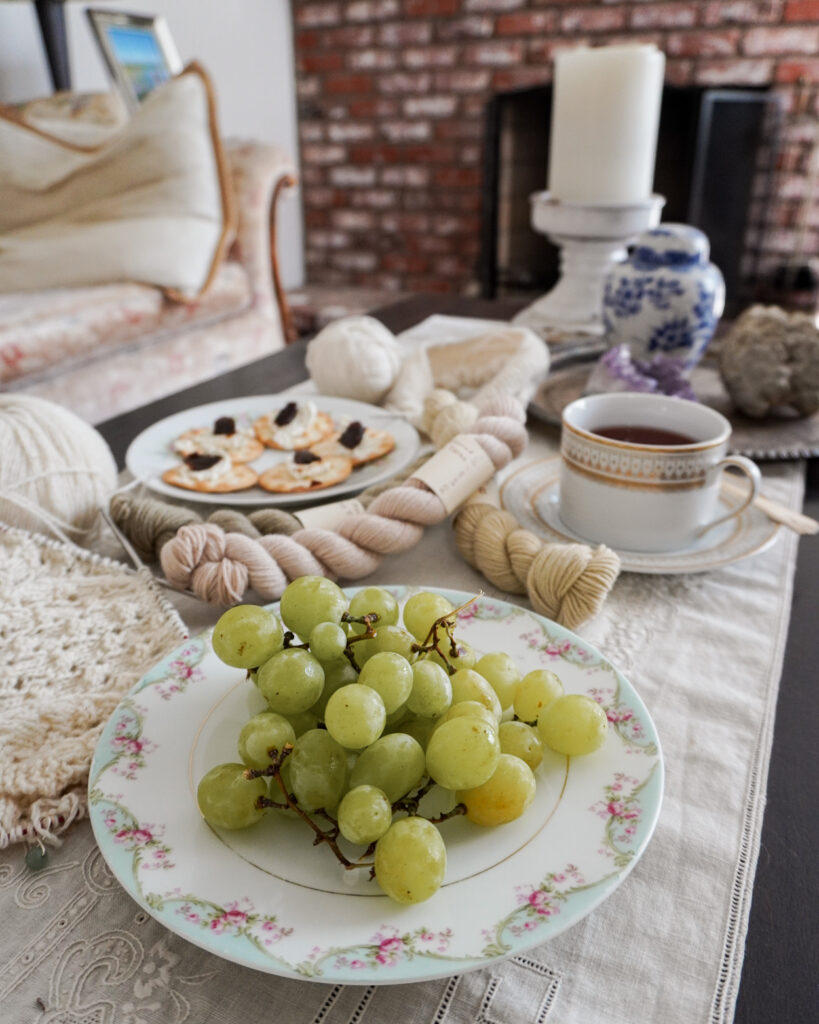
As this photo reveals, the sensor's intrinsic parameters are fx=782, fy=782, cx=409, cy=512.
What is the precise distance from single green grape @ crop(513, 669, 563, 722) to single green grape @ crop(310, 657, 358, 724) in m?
0.09

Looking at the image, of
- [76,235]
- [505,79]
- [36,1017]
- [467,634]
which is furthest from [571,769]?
[505,79]

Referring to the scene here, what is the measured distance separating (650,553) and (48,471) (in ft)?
1.65

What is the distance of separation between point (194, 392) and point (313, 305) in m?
2.45

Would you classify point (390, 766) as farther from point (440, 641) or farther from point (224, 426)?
point (224, 426)

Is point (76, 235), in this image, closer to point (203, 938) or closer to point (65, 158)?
point (65, 158)

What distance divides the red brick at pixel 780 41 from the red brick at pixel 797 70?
30 mm

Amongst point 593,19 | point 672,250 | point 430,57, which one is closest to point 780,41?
point 593,19

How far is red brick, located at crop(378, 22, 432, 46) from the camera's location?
309 centimetres

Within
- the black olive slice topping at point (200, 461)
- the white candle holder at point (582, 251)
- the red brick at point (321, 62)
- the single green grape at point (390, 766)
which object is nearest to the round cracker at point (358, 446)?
the black olive slice topping at point (200, 461)

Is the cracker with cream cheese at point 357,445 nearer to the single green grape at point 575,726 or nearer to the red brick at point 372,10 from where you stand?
the single green grape at point 575,726

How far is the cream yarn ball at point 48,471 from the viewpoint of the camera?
637 millimetres

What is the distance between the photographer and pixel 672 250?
1.03 metres

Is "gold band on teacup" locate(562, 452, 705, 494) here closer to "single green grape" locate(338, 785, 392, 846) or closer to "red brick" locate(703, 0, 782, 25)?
"single green grape" locate(338, 785, 392, 846)

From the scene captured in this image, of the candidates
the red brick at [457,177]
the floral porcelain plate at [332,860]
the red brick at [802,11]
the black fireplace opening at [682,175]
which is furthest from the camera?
the red brick at [457,177]
